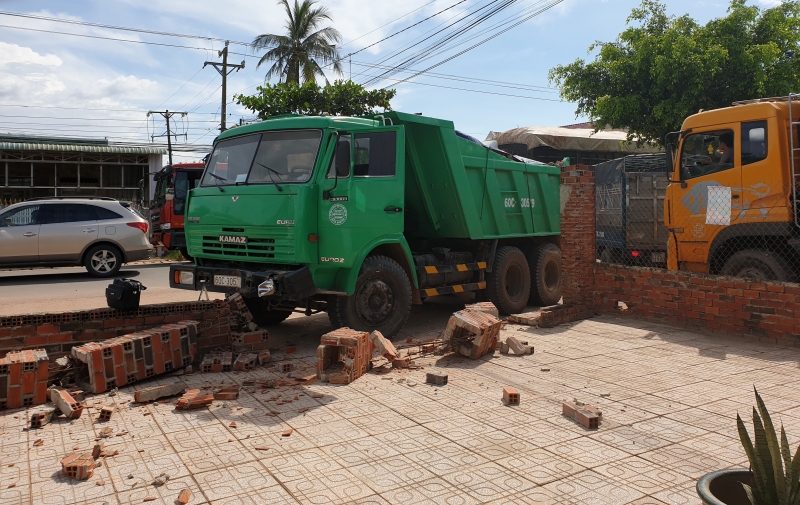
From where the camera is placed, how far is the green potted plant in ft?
7.86

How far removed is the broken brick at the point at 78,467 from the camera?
362 centimetres

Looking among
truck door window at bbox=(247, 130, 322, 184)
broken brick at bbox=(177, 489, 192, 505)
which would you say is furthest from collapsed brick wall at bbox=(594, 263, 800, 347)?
broken brick at bbox=(177, 489, 192, 505)

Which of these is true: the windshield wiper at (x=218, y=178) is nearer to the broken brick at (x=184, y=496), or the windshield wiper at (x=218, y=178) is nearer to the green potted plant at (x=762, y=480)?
the broken brick at (x=184, y=496)

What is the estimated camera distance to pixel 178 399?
5.09m

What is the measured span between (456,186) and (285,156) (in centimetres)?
246

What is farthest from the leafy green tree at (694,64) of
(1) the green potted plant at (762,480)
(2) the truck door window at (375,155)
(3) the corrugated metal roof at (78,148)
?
(3) the corrugated metal roof at (78,148)

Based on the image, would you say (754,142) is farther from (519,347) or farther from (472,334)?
(472,334)

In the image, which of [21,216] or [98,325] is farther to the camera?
[21,216]

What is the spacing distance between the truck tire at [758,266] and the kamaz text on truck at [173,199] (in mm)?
14215

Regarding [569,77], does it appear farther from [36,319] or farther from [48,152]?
[48,152]

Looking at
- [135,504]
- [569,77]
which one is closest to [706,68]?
[569,77]

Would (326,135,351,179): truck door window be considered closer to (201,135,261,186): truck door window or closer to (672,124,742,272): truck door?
(201,135,261,186): truck door window

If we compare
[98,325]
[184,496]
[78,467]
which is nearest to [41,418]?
[78,467]

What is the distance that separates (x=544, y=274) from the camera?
34.6 feet
